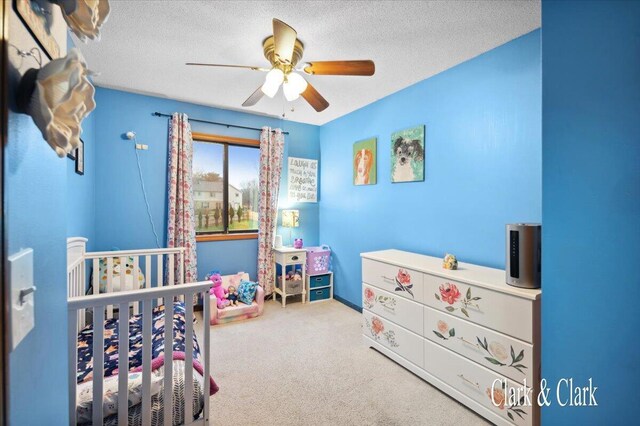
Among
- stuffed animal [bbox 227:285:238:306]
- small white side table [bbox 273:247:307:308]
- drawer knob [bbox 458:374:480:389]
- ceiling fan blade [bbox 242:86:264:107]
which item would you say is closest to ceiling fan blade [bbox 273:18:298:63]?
ceiling fan blade [bbox 242:86:264:107]

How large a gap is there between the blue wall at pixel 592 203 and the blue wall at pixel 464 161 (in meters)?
1.07

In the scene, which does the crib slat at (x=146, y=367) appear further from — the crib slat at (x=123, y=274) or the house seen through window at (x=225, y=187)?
the house seen through window at (x=225, y=187)

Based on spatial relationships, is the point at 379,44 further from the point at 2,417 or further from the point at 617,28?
the point at 2,417

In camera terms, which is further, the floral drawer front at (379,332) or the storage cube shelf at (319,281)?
the storage cube shelf at (319,281)

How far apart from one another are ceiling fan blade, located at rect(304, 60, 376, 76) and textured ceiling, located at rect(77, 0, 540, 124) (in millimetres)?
284

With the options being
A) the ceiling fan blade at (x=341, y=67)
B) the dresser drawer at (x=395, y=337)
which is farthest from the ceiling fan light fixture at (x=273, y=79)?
the dresser drawer at (x=395, y=337)

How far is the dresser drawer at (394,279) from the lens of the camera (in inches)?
84.4

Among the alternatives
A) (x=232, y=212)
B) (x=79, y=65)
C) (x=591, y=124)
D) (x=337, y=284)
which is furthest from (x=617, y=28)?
(x=232, y=212)

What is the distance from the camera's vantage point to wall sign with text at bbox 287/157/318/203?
401cm

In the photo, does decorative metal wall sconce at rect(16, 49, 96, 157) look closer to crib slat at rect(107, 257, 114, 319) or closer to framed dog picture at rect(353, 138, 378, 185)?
crib slat at rect(107, 257, 114, 319)

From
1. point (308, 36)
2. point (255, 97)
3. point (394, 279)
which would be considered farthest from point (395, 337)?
point (308, 36)

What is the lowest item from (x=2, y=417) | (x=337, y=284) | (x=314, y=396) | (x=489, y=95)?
(x=314, y=396)

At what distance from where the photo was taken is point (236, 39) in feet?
6.53

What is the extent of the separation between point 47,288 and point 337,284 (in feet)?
11.3
